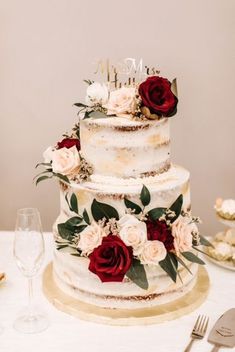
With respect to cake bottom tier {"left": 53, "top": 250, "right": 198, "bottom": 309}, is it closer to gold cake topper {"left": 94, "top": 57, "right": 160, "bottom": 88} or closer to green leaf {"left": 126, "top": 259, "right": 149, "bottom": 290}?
green leaf {"left": 126, "top": 259, "right": 149, "bottom": 290}

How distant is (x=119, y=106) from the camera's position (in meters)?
1.84

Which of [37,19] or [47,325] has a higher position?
[37,19]

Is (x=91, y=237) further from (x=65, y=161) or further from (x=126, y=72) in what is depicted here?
(x=126, y=72)

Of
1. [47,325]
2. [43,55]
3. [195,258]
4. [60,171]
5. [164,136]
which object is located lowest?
[47,325]

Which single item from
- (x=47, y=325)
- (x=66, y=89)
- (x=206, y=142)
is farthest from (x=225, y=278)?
(x=66, y=89)

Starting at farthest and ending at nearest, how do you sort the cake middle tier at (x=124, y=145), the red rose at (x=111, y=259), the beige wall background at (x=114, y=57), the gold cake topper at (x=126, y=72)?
the beige wall background at (x=114, y=57) → the gold cake topper at (x=126, y=72) → the cake middle tier at (x=124, y=145) → the red rose at (x=111, y=259)

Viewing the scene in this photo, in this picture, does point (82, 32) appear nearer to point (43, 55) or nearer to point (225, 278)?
point (43, 55)

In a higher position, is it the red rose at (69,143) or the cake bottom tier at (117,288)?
the red rose at (69,143)

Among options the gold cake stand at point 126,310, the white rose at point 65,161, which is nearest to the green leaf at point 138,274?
the gold cake stand at point 126,310

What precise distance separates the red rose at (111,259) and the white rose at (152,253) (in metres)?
0.04

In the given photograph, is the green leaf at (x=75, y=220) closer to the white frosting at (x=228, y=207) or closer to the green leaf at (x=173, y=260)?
the green leaf at (x=173, y=260)

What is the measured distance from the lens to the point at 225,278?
80.1 inches

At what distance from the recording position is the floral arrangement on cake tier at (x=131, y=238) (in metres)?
1.70

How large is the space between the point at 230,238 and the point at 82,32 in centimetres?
130
